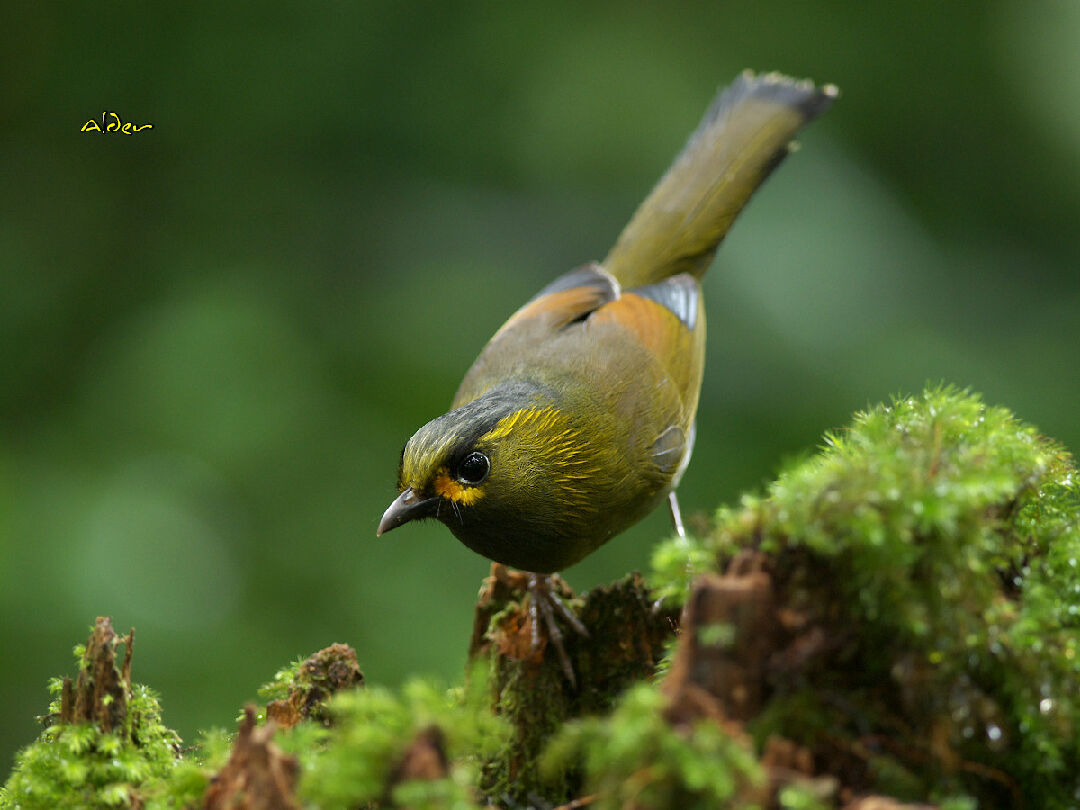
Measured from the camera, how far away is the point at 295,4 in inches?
226

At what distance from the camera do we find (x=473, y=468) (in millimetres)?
3721

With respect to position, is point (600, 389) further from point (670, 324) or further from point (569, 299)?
point (569, 299)

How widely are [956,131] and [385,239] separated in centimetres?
358

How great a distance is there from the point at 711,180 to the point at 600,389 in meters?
1.63

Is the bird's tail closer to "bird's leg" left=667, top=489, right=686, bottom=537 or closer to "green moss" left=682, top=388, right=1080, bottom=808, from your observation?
"bird's leg" left=667, top=489, right=686, bottom=537

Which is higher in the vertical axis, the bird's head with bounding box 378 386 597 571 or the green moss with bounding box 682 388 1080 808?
the bird's head with bounding box 378 386 597 571

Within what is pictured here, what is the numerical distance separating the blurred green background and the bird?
0.31 m

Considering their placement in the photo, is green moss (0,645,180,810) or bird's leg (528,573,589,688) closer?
green moss (0,645,180,810)

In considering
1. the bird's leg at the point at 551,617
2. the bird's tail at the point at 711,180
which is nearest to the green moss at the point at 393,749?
the bird's leg at the point at 551,617

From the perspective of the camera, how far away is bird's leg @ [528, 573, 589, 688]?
332 centimetres

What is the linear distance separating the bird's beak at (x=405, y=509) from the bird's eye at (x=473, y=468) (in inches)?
A: 4.8

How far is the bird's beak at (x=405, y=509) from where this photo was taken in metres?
3.62

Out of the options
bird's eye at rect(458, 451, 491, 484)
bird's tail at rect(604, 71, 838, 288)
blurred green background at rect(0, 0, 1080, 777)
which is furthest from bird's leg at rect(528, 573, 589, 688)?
bird's tail at rect(604, 71, 838, 288)

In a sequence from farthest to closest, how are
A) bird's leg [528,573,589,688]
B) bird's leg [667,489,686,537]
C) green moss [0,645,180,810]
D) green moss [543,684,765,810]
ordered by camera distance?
1. bird's leg [667,489,686,537]
2. bird's leg [528,573,589,688]
3. green moss [0,645,180,810]
4. green moss [543,684,765,810]
